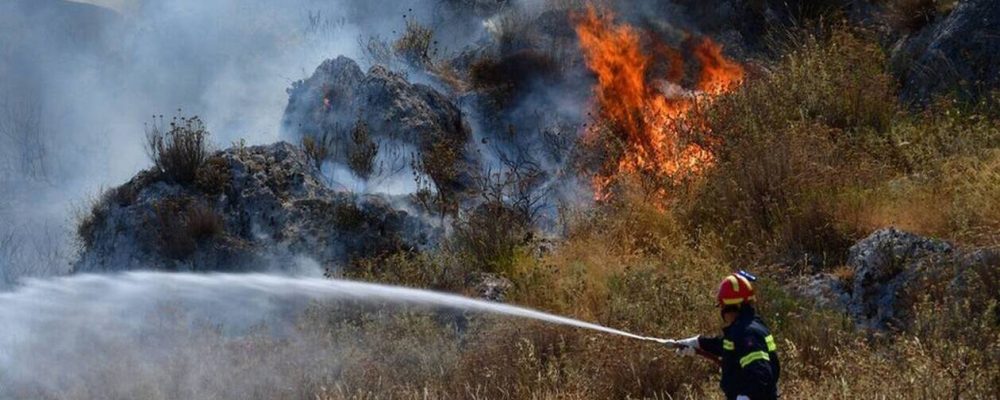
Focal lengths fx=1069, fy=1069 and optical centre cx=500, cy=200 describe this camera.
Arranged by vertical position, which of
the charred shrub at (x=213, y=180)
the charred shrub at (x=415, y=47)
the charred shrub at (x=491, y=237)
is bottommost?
the charred shrub at (x=491, y=237)

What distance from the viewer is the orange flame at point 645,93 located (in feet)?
40.8

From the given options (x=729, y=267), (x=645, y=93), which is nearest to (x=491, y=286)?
(x=729, y=267)

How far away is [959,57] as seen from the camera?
1231cm

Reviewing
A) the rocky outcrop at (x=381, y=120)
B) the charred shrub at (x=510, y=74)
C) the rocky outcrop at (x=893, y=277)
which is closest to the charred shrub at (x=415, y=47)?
the charred shrub at (x=510, y=74)

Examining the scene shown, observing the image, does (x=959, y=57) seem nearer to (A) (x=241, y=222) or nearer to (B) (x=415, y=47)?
(B) (x=415, y=47)

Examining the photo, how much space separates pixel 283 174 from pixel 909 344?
7175 mm

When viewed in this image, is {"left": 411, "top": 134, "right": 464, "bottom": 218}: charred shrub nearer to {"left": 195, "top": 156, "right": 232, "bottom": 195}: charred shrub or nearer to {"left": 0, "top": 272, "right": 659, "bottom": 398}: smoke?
{"left": 0, "top": 272, "right": 659, "bottom": 398}: smoke

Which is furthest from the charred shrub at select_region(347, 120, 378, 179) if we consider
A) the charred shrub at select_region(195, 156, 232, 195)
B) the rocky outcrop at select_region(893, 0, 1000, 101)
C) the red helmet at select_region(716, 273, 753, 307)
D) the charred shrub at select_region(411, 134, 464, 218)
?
the red helmet at select_region(716, 273, 753, 307)

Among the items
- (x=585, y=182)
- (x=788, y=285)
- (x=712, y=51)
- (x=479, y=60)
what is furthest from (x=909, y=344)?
(x=479, y=60)

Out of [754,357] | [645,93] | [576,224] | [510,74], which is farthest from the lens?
[510,74]

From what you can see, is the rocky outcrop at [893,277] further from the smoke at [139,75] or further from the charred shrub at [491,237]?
the smoke at [139,75]

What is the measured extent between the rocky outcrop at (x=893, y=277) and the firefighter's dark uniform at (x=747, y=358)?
2.51m

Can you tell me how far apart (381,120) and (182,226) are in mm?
3484

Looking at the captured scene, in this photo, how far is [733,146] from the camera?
36.5 ft
